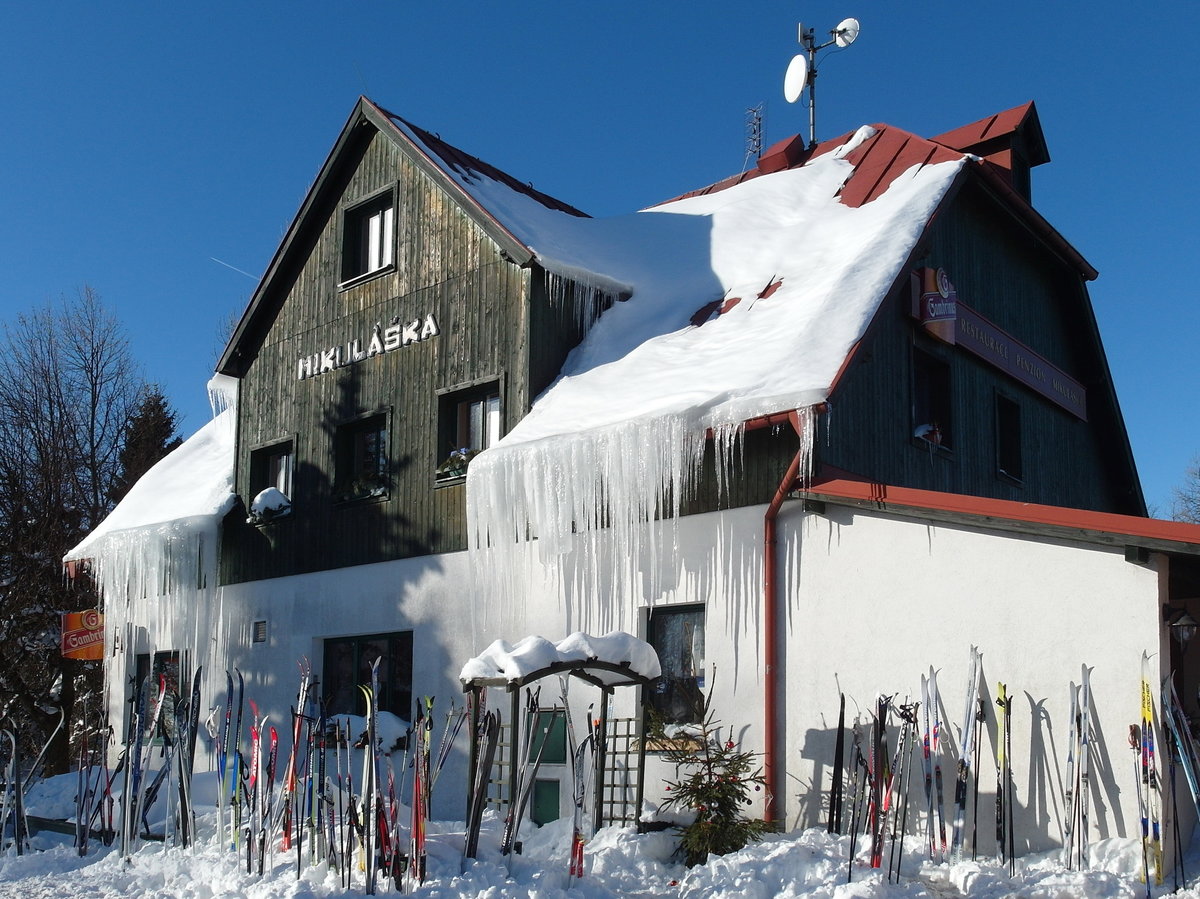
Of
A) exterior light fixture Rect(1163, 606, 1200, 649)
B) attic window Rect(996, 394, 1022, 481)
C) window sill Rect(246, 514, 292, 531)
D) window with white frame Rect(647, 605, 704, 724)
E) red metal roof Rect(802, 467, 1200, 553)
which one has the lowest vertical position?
window with white frame Rect(647, 605, 704, 724)

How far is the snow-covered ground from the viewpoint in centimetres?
848

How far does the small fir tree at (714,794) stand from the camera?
9.82 meters

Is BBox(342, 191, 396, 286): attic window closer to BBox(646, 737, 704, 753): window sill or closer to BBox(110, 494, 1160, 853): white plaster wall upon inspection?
BBox(110, 494, 1160, 853): white plaster wall

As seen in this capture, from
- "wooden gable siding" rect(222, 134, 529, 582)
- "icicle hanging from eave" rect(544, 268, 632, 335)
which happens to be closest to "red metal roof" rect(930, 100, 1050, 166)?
"icicle hanging from eave" rect(544, 268, 632, 335)

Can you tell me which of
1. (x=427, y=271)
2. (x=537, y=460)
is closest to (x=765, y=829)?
(x=537, y=460)

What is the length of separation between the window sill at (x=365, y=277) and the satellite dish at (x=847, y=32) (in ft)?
27.0

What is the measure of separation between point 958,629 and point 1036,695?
30.0 inches

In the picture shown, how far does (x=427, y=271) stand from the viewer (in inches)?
607

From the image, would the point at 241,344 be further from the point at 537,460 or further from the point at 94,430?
the point at 94,430

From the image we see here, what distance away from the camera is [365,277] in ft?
53.2

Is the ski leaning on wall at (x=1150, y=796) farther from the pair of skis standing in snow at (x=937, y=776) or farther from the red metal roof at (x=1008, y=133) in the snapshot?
the red metal roof at (x=1008, y=133)

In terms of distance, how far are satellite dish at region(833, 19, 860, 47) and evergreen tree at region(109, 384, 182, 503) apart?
54.1 ft

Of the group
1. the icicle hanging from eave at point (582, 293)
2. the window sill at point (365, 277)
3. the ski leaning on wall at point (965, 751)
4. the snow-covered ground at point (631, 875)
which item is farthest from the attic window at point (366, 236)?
the ski leaning on wall at point (965, 751)

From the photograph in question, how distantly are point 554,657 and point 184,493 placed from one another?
10166 mm
